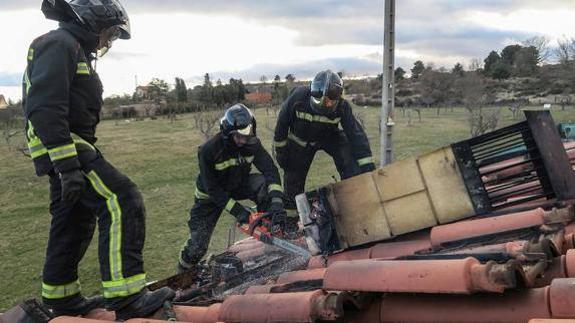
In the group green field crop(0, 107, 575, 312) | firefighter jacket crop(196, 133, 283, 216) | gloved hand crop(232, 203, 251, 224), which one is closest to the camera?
gloved hand crop(232, 203, 251, 224)

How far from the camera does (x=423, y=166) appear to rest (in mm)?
3588

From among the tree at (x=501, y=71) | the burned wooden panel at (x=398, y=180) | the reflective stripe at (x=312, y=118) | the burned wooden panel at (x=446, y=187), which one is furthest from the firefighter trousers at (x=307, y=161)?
the tree at (x=501, y=71)

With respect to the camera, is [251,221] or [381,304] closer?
[381,304]

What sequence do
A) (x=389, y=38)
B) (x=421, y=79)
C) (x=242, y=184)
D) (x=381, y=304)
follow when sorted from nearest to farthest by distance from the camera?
(x=381, y=304), (x=242, y=184), (x=389, y=38), (x=421, y=79)

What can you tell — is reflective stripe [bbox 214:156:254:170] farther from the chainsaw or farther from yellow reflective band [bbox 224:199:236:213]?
the chainsaw

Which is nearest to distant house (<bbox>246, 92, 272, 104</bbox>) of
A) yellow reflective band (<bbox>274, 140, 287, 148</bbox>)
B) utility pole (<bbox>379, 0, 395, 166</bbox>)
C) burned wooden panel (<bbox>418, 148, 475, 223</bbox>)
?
utility pole (<bbox>379, 0, 395, 166</bbox>)

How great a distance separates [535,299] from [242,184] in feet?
13.4

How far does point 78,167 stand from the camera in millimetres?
2703

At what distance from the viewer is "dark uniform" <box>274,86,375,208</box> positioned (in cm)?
599

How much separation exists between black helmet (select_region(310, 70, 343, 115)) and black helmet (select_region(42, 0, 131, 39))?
2.95 m

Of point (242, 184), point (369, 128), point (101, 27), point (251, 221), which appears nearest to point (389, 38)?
point (242, 184)

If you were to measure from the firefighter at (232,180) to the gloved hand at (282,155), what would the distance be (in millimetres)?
585

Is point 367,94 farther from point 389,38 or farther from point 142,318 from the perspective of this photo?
point 142,318

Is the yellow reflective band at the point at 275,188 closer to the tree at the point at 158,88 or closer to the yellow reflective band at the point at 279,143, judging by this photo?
the yellow reflective band at the point at 279,143
